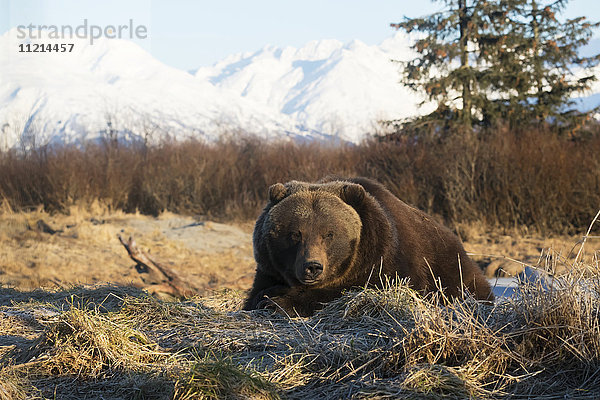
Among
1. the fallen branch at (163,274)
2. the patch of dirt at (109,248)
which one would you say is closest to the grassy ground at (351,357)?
the fallen branch at (163,274)

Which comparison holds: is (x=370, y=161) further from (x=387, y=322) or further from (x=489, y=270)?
(x=387, y=322)

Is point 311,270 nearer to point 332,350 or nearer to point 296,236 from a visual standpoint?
point 296,236

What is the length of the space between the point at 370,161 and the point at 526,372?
15.0m

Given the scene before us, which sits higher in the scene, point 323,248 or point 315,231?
point 315,231

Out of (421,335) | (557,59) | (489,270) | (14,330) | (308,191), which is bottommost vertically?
(489,270)

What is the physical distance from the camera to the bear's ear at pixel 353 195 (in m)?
4.76

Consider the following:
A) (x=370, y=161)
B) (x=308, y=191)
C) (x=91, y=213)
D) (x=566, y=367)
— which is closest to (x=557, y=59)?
(x=370, y=161)

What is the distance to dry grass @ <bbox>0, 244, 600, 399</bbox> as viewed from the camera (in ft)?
9.10

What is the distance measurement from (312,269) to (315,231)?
1.12 ft

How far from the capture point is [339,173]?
52.6 feet

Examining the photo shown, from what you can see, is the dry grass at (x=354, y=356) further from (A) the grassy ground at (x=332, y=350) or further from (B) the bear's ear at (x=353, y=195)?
(B) the bear's ear at (x=353, y=195)

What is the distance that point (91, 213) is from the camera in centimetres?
1725

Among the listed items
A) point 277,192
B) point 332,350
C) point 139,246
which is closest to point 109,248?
point 139,246

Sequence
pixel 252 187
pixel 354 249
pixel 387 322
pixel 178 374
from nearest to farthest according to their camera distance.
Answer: pixel 178 374
pixel 387 322
pixel 354 249
pixel 252 187
